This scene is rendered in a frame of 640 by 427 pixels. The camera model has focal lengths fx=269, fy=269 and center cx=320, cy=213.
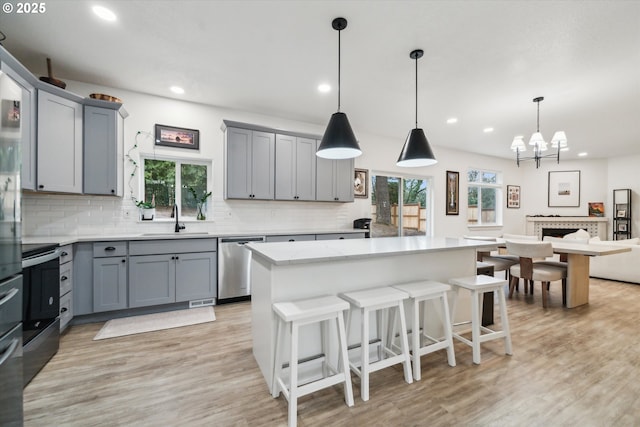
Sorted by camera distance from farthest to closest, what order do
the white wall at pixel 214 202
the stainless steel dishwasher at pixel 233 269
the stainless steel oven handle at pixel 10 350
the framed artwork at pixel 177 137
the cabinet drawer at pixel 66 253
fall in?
the framed artwork at pixel 177 137, the stainless steel dishwasher at pixel 233 269, the white wall at pixel 214 202, the cabinet drawer at pixel 66 253, the stainless steel oven handle at pixel 10 350

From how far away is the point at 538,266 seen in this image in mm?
3740

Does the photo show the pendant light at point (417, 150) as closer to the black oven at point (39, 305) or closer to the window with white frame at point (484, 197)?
the black oven at point (39, 305)

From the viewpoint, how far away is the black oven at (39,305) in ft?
6.40

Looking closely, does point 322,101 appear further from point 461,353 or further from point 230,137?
point 461,353

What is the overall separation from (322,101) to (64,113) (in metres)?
2.96

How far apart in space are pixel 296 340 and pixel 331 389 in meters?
0.59

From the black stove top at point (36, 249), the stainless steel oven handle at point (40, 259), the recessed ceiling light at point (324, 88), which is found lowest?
the stainless steel oven handle at point (40, 259)

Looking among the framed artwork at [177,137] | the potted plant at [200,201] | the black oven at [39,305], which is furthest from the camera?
the potted plant at [200,201]

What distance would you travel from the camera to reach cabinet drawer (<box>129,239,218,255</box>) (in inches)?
120

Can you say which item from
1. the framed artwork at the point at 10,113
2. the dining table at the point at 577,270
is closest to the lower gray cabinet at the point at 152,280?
the framed artwork at the point at 10,113

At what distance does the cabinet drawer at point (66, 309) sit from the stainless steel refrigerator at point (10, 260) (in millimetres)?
1442

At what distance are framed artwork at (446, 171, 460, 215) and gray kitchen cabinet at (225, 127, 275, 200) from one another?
14.7 ft

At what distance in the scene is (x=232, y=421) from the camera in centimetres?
156

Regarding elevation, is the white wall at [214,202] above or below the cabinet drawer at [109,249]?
above
